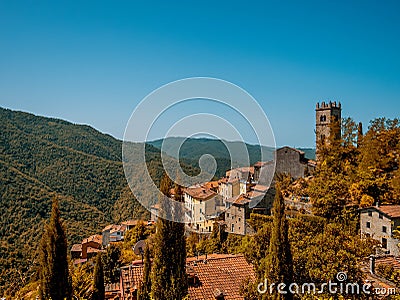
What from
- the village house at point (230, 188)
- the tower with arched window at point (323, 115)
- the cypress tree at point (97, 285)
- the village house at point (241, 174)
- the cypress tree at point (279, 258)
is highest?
the tower with arched window at point (323, 115)

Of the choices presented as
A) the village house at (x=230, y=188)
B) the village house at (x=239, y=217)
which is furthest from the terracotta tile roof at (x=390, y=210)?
the village house at (x=230, y=188)

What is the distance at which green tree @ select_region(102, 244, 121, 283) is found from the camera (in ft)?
73.7

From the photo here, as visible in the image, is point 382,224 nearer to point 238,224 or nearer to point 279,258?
point 279,258

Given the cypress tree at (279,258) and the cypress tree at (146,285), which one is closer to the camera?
the cypress tree at (279,258)

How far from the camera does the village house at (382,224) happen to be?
574 inches

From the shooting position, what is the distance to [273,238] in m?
8.80

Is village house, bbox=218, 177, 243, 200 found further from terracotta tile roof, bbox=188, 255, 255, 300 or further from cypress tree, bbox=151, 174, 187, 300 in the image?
cypress tree, bbox=151, 174, 187, 300

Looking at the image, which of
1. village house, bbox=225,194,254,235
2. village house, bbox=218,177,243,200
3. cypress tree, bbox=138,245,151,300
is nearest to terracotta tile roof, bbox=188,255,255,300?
cypress tree, bbox=138,245,151,300

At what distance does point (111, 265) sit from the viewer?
2334cm

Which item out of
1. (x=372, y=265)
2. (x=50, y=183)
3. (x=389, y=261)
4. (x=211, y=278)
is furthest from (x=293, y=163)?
(x=50, y=183)

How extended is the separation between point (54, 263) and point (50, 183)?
158ft

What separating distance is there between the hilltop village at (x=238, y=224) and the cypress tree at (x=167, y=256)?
0.43 m

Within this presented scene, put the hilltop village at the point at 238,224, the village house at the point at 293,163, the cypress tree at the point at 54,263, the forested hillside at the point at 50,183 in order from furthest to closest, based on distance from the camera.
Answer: the forested hillside at the point at 50,183, the village house at the point at 293,163, the hilltop village at the point at 238,224, the cypress tree at the point at 54,263

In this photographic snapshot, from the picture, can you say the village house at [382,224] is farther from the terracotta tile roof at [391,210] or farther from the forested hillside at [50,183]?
the forested hillside at [50,183]
